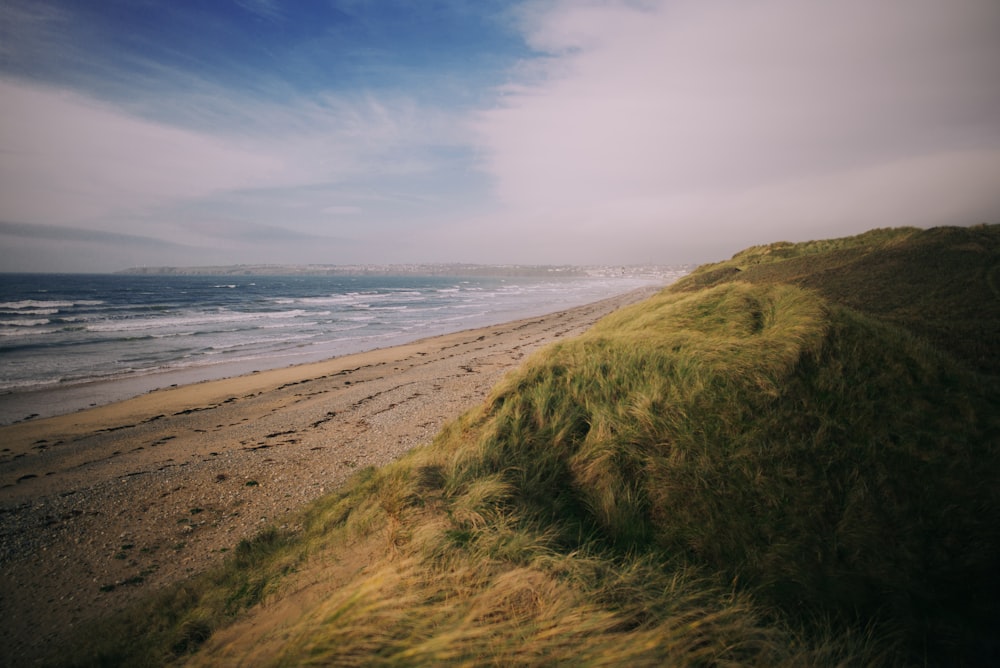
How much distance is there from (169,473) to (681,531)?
8.78 meters

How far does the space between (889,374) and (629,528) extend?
2.79 meters

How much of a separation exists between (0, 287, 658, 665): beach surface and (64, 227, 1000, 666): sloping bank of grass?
1220 millimetres

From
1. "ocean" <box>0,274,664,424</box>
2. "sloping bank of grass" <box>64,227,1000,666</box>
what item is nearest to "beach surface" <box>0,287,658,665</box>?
"sloping bank of grass" <box>64,227,1000,666</box>

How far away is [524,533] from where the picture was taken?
2.84 meters

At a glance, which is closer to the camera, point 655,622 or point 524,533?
point 655,622

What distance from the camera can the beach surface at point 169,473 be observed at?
4359 mm

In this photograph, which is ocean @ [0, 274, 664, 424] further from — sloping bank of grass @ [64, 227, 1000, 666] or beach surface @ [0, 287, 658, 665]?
sloping bank of grass @ [64, 227, 1000, 666]

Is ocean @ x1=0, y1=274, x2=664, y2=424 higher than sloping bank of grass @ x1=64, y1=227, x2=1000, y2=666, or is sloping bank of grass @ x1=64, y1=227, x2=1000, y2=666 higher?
sloping bank of grass @ x1=64, y1=227, x2=1000, y2=666

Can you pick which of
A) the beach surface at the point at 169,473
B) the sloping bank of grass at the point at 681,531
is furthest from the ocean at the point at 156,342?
the sloping bank of grass at the point at 681,531

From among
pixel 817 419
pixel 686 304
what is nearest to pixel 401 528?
pixel 817 419

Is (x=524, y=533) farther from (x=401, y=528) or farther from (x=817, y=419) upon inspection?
(x=817, y=419)

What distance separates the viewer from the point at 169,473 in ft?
23.1

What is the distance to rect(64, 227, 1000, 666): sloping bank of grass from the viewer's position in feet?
6.84

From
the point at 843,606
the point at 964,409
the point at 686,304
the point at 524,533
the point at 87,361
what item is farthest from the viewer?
the point at 87,361
